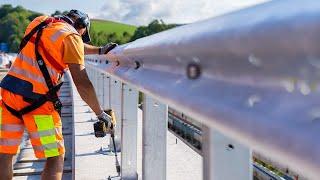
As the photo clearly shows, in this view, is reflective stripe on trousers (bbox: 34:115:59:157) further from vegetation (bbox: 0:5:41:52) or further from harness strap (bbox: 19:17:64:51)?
vegetation (bbox: 0:5:41:52)

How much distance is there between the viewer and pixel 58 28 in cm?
435

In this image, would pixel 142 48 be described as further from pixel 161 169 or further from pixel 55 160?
pixel 55 160

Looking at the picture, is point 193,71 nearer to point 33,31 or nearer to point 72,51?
point 72,51

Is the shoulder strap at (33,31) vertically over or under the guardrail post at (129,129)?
over

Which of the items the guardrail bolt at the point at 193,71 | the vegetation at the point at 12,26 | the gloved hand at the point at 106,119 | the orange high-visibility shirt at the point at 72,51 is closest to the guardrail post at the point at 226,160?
the guardrail bolt at the point at 193,71

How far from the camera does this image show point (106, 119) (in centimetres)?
450

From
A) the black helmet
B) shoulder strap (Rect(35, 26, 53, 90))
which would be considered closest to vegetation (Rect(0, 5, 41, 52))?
the black helmet

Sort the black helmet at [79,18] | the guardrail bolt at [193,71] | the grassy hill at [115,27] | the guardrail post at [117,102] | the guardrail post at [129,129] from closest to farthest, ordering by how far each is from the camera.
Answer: the guardrail bolt at [193,71] < the guardrail post at [129,129] < the black helmet at [79,18] < the guardrail post at [117,102] < the grassy hill at [115,27]

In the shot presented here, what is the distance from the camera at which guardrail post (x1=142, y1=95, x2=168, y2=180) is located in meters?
3.38

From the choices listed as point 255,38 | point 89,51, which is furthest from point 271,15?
point 89,51

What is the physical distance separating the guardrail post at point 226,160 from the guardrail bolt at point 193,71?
0.66 ft

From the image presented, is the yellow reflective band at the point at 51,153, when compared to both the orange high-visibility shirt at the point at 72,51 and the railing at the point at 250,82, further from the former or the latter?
the railing at the point at 250,82

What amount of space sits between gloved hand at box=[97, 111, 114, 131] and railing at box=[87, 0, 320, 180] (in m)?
2.59

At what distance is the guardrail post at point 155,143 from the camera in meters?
3.38
